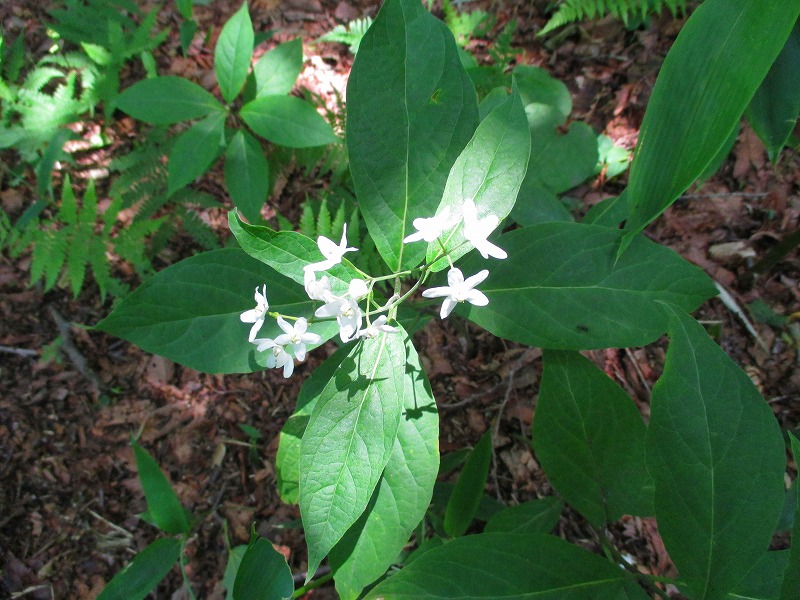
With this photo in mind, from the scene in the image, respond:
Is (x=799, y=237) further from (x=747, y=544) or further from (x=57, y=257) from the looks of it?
(x=57, y=257)

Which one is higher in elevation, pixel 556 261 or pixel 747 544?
pixel 556 261

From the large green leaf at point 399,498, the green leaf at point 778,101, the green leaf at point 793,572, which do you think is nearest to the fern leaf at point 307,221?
the large green leaf at point 399,498

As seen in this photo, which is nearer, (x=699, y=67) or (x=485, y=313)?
(x=699, y=67)

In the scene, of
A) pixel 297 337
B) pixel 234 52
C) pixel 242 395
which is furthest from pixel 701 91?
pixel 242 395

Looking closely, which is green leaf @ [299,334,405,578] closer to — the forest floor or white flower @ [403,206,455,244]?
white flower @ [403,206,455,244]

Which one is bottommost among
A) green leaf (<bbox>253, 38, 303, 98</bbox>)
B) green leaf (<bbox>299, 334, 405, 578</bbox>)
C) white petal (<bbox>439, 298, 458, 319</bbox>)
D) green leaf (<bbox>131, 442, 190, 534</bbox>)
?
green leaf (<bbox>131, 442, 190, 534</bbox>)

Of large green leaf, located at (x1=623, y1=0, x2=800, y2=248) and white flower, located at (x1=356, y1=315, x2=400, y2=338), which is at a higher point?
large green leaf, located at (x1=623, y1=0, x2=800, y2=248)

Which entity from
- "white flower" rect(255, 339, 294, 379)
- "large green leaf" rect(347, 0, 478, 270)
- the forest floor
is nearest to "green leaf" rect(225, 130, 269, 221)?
the forest floor

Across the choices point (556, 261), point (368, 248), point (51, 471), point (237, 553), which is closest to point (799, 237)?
point (556, 261)
